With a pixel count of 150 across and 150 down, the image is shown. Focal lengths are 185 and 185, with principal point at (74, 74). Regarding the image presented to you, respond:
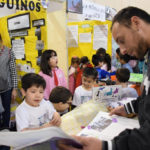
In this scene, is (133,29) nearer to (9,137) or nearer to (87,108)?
(9,137)

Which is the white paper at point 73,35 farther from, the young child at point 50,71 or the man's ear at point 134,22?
the man's ear at point 134,22

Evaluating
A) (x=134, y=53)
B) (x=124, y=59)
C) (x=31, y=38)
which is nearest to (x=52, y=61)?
(x=31, y=38)

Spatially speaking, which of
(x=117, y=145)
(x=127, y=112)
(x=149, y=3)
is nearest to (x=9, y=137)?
(x=117, y=145)

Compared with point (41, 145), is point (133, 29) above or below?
above

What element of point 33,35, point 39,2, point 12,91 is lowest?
point 12,91

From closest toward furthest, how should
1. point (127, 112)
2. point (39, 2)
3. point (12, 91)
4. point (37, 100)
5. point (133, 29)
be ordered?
point (133, 29)
point (127, 112)
point (37, 100)
point (39, 2)
point (12, 91)

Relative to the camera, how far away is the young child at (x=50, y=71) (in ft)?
7.45

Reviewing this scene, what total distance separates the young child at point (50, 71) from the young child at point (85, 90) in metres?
0.41

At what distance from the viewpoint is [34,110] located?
1330 mm

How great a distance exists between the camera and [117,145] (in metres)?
0.62

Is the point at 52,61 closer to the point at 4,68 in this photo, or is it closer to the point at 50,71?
the point at 50,71

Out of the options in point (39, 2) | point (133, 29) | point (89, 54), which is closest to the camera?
point (133, 29)

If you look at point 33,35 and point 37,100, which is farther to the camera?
point 33,35

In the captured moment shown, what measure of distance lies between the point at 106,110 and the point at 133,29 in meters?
0.77
